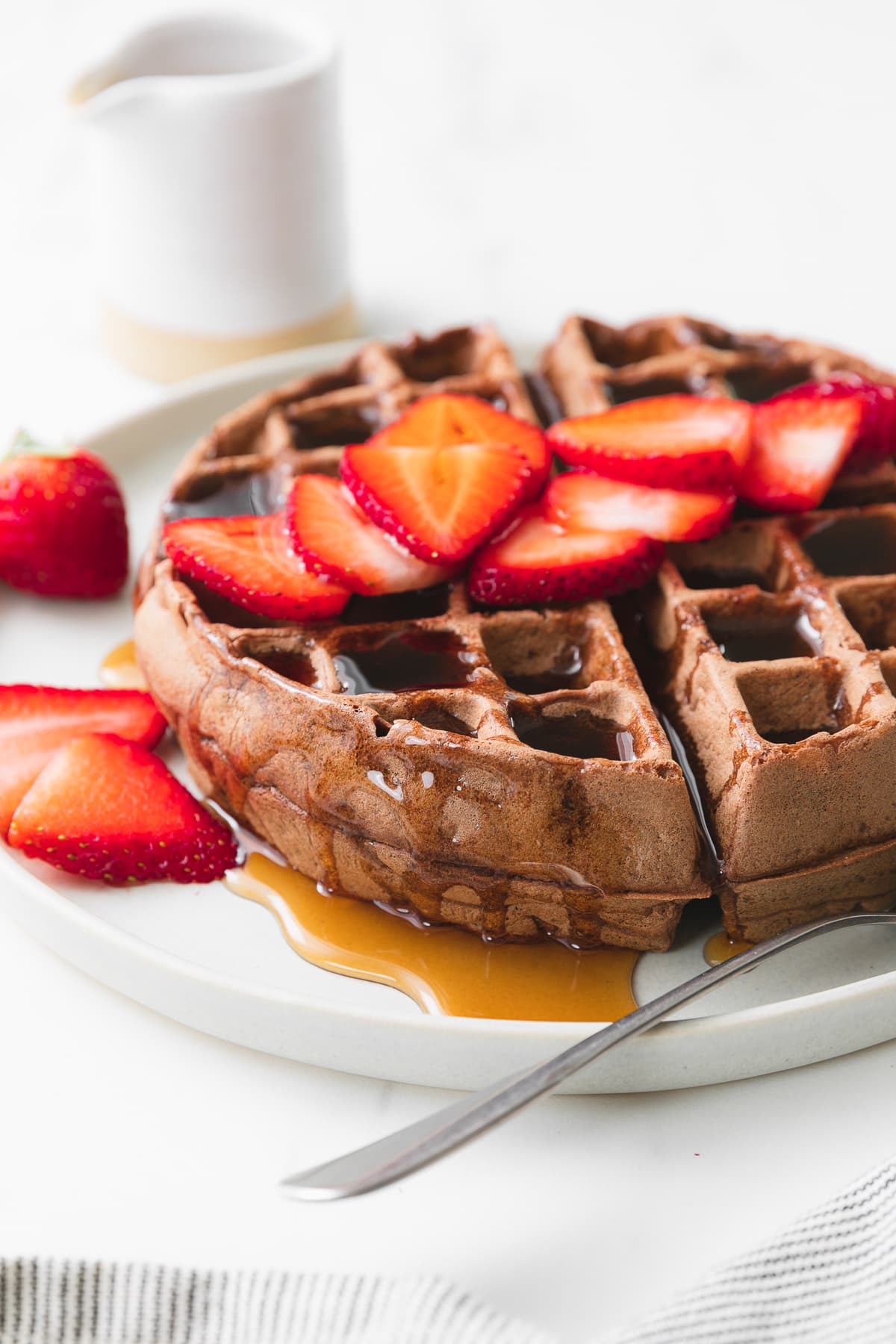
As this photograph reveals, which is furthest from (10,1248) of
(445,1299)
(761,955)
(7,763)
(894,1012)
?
(894,1012)

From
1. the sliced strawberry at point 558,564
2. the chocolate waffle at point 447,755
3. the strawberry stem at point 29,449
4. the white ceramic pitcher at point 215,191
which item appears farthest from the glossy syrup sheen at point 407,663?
the white ceramic pitcher at point 215,191

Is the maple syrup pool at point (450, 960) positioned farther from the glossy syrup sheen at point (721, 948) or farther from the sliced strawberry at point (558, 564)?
the sliced strawberry at point (558, 564)

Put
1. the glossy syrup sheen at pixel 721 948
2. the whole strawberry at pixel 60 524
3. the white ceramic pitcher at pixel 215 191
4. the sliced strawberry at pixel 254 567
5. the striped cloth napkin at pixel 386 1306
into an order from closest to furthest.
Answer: the striped cloth napkin at pixel 386 1306
the glossy syrup sheen at pixel 721 948
the sliced strawberry at pixel 254 567
the whole strawberry at pixel 60 524
the white ceramic pitcher at pixel 215 191

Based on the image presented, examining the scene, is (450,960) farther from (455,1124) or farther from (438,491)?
(438,491)

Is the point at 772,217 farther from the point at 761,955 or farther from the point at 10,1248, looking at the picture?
the point at 10,1248

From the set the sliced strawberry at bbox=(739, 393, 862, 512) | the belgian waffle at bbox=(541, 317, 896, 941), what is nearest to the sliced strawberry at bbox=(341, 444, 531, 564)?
the belgian waffle at bbox=(541, 317, 896, 941)

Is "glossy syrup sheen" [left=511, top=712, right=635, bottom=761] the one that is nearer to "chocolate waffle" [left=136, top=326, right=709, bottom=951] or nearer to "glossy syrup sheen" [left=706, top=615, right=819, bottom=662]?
"chocolate waffle" [left=136, top=326, right=709, bottom=951]
